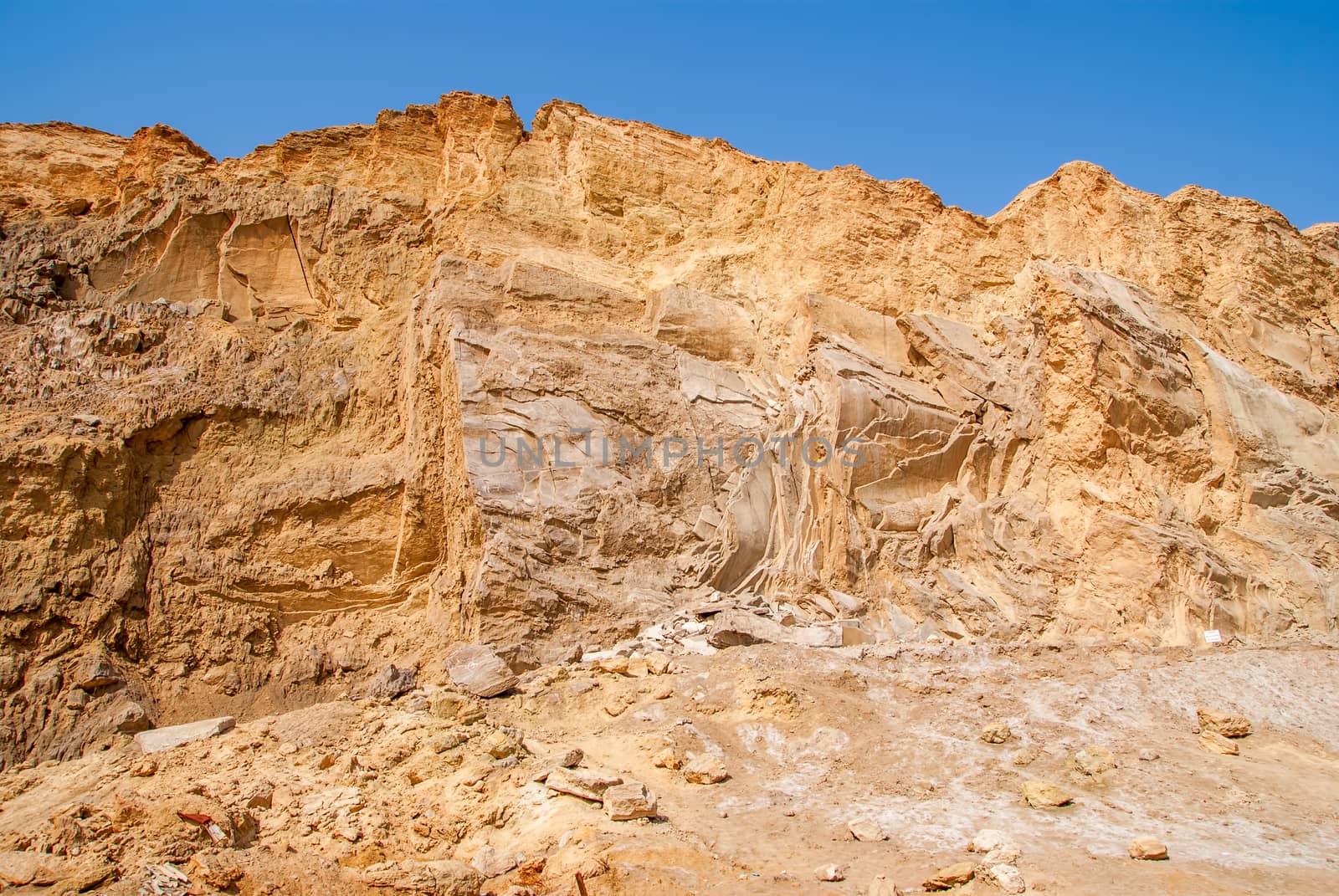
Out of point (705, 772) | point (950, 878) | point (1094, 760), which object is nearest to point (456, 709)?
point (705, 772)

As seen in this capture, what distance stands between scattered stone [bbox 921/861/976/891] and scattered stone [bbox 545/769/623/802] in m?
2.02

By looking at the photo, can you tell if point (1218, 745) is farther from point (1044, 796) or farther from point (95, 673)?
point (95, 673)

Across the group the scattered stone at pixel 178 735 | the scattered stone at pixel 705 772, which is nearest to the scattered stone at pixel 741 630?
the scattered stone at pixel 705 772

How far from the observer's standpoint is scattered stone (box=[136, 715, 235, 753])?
7.38 metres

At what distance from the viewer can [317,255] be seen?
12.3 meters

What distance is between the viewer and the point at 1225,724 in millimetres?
6516

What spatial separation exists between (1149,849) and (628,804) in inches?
111

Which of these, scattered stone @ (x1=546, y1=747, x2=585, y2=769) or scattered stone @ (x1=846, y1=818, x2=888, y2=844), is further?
scattered stone @ (x1=546, y1=747, x2=585, y2=769)

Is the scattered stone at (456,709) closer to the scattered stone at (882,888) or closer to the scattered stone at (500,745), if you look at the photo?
the scattered stone at (500,745)

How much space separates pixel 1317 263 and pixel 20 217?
1825 centimetres

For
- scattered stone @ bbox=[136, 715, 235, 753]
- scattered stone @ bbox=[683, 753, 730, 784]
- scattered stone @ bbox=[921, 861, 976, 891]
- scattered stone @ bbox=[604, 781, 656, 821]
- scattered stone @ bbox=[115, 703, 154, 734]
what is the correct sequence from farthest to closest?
scattered stone @ bbox=[115, 703, 154, 734] < scattered stone @ bbox=[136, 715, 235, 753] < scattered stone @ bbox=[683, 753, 730, 784] < scattered stone @ bbox=[604, 781, 656, 821] < scattered stone @ bbox=[921, 861, 976, 891]

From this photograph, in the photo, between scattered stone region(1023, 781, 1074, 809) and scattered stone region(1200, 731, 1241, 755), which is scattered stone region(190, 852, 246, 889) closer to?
scattered stone region(1023, 781, 1074, 809)

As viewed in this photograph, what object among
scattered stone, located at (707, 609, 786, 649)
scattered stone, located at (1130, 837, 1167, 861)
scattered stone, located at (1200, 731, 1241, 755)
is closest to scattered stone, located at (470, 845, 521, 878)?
scattered stone, located at (1130, 837, 1167, 861)

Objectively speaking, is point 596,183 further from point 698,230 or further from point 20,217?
point 20,217
